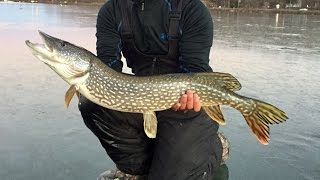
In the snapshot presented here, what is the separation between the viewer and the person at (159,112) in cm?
367

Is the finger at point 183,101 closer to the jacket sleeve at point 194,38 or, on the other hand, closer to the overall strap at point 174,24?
the jacket sleeve at point 194,38

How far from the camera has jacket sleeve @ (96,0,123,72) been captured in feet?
13.2

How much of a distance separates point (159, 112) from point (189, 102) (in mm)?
458

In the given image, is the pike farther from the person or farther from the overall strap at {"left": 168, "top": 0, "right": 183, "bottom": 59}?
the overall strap at {"left": 168, "top": 0, "right": 183, "bottom": 59}

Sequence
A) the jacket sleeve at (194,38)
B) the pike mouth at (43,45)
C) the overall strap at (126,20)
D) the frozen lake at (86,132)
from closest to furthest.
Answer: the pike mouth at (43,45)
the jacket sleeve at (194,38)
the overall strap at (126,20)
the frozen lake at (86,132)

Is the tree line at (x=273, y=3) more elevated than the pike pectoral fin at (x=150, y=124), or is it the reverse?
the tree line at (x=273, y=3)

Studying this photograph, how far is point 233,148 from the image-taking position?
4.84 m

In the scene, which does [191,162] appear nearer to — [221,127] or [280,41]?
[221,127]

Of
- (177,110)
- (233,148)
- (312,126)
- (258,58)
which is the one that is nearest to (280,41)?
(258,58)

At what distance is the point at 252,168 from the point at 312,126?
5.22 feet

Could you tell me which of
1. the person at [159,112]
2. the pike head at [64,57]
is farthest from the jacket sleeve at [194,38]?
the pike head at [64,57]

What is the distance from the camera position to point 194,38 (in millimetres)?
3857

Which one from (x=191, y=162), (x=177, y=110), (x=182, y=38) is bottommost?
(x=191, y=162)

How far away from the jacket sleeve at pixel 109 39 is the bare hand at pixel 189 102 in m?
0.80
